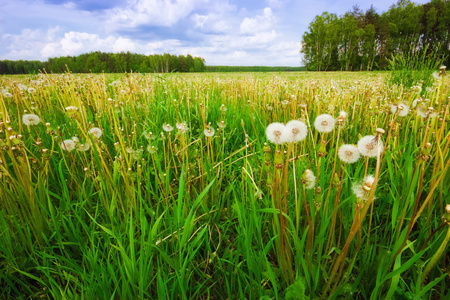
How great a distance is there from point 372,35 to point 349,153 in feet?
218

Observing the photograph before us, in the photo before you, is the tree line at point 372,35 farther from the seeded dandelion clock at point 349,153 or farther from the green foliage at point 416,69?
the seeded dandelion clock at point 349,153

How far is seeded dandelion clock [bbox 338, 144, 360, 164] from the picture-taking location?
1.05 meters

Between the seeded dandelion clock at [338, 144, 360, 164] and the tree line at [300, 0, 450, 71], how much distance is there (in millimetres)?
55854

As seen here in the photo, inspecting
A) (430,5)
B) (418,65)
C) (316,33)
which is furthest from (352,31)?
(418,65)

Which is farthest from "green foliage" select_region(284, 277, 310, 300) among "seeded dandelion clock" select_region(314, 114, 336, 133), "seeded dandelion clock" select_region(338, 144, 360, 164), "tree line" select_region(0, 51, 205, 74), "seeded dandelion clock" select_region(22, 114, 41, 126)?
"tree line" select_region(0, 51, 205, 74)

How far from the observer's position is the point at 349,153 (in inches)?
41.9

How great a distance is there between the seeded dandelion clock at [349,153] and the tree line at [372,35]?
55.9 meters

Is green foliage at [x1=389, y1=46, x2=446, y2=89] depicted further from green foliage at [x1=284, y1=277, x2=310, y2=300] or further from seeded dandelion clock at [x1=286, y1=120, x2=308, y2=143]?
green foliage at [x1=284, y1=277, x2=310, y2=300]

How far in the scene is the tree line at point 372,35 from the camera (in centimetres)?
5138

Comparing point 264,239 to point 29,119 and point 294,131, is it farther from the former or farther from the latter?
point 29,119

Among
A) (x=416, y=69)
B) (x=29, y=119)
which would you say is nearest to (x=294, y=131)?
(x=29, y=119)

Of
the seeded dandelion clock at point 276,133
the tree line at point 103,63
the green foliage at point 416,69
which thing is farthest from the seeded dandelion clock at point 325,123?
the tree line at point 103,63

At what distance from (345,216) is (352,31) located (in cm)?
6469

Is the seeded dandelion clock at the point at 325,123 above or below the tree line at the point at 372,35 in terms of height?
below
